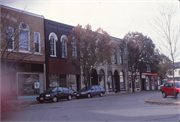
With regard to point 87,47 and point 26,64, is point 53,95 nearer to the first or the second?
point 26,64

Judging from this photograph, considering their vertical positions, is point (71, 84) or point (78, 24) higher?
point (78, 24)

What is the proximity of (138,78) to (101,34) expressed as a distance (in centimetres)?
2065

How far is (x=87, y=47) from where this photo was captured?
27.8 meters

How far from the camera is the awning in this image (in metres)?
26.9

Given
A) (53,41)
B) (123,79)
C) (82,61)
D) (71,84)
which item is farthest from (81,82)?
(123,79)

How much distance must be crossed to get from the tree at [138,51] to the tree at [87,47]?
Answer: 13.3 metres

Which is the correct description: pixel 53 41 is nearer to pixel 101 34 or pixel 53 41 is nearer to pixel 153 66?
pixel 101 34

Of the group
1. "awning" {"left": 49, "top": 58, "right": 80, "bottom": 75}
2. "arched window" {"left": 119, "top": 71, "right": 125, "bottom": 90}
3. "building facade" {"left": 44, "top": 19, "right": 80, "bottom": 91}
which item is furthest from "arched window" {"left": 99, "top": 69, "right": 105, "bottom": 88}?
"awning" {"left": 49, "top": 58, "right": 80, "bottom": 75}

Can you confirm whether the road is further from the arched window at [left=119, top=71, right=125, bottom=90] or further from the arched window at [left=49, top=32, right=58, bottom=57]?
the arched window at [left=119, top=71, right=125, bottom=90]

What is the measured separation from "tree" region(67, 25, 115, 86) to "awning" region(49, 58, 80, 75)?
4.42ft

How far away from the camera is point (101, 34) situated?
28.3 metres

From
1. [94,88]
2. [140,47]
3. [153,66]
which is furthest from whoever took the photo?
[153,66]

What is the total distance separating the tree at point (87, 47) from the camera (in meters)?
27.4

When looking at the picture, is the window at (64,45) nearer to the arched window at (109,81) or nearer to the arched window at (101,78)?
the arched window at (101,78)
